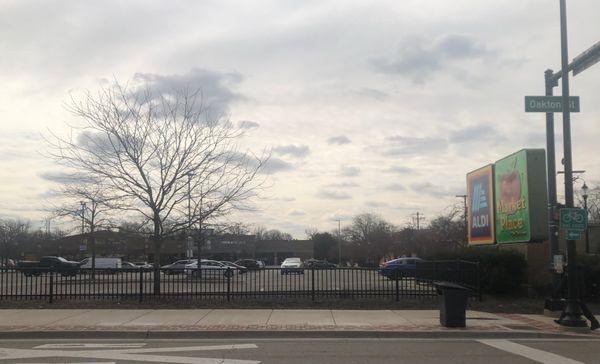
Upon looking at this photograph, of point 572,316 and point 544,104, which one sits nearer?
point 572,316

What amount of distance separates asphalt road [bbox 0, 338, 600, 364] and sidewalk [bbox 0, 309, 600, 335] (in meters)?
0.83

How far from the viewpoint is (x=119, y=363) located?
9102 millimetres

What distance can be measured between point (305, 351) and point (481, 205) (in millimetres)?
16282

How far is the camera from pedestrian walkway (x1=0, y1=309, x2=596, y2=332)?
12547mm

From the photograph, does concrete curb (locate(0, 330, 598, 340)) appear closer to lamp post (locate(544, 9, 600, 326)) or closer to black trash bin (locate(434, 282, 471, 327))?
black trash bin (locate(434, 282, 471, 327))

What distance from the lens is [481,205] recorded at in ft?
80.4

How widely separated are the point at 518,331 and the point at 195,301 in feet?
28.7

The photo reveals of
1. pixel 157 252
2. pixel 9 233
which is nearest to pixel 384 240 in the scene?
pixel 9 233

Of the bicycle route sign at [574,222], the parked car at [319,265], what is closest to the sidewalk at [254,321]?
the bicycle route sign at [574,222]

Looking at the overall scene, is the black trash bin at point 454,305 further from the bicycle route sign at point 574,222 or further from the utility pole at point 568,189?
the bicycle route sign at point 574,222

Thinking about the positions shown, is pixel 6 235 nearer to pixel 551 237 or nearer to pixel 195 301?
pixel 195 301

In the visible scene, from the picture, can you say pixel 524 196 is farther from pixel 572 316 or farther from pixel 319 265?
pixel 319 265

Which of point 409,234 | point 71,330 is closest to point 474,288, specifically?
point 71,330

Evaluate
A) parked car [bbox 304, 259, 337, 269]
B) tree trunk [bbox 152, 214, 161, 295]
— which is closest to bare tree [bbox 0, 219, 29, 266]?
parked car [bbox 304, 259, 337, 269]
